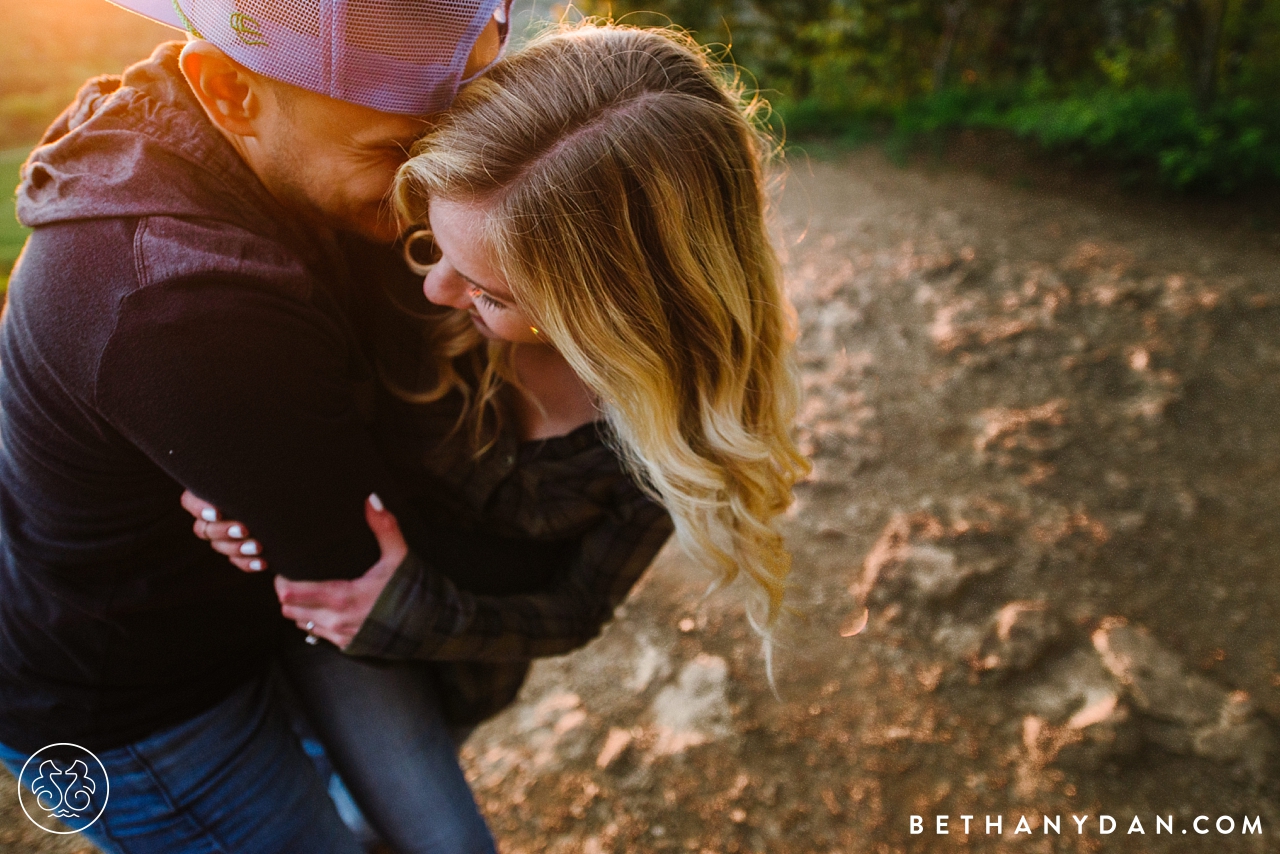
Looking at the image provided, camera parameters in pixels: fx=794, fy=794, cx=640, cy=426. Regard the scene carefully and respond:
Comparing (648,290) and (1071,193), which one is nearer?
(648,290)

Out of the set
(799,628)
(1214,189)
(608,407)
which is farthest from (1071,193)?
(608,407)

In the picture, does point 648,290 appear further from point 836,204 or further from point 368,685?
point 836,204

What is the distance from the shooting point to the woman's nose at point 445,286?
1.35 metres

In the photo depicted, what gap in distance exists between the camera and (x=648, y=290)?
1.31m

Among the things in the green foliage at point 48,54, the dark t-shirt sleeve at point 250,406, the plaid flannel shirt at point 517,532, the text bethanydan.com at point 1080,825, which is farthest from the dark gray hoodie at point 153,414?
the green foliage at point 48,54

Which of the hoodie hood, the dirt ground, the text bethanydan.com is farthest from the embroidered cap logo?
the text bethanydan.com

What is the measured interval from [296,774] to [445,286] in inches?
41.0

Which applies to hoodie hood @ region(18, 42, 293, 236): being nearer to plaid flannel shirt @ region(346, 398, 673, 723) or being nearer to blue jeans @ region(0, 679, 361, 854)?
plaid flannel shirt @ region(346, 398, 673, 723)

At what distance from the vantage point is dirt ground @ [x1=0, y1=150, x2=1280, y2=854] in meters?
2.23

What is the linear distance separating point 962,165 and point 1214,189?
1838mm

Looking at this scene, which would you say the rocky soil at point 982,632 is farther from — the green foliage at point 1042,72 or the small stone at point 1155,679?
the green foliage at point 1042,72

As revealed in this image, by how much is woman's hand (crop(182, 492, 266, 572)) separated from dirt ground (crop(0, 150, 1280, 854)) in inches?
48.6

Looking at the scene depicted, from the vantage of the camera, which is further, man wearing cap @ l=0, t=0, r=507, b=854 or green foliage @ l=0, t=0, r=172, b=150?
green foliage @ l=0, t=0, r=172, b=150

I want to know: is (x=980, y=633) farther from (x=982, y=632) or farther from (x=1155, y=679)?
(x=1155, y=679)
